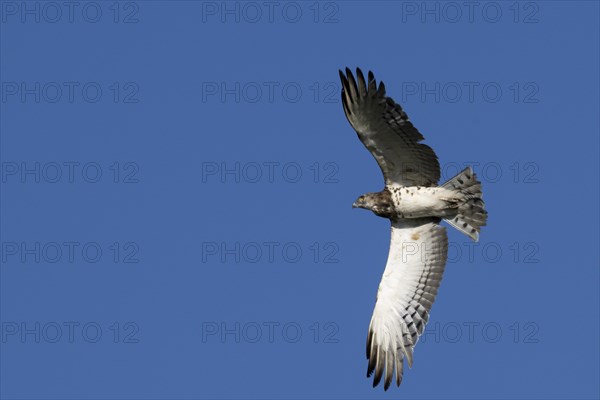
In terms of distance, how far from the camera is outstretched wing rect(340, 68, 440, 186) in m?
15.6

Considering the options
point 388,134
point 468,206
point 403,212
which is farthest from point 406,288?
point 388,134

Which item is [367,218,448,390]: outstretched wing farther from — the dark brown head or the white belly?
the dark brown head

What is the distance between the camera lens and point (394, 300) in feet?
56.7

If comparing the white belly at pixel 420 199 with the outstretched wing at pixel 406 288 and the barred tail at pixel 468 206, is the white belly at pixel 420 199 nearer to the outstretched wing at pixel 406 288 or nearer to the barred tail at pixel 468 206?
the barred tail at pixel 468 206

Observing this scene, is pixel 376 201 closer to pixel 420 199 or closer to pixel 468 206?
pixel 420 199

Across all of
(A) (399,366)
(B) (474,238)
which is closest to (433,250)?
(B) (474,238)

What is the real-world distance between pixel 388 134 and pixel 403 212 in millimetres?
1385

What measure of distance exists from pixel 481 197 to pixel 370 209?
5.26 ft

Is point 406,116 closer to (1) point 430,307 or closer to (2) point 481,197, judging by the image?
(2) point 481,197

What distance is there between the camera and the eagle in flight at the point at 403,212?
621 inches

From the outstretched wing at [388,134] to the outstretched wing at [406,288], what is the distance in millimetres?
920

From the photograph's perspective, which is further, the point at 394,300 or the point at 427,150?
the point at 394,300

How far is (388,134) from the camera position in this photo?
52.4 ft

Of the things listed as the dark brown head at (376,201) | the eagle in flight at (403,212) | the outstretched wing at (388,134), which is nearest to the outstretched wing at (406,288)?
the eagle in flight at (403,212)
